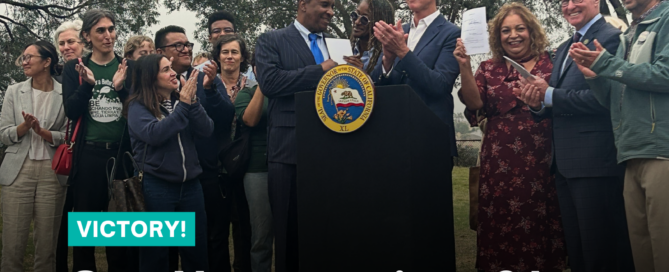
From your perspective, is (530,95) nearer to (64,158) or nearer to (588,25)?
(588,25)

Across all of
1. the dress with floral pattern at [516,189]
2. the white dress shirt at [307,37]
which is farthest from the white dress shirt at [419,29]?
the dress with floral pattern at [516,189]

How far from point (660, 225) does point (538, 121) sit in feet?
3.08

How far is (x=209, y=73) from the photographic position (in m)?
4.30

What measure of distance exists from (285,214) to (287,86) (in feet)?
2.18

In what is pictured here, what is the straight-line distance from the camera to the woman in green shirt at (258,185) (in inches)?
170

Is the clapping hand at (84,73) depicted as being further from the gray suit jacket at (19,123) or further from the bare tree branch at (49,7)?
the bare tree branch at (49,7)

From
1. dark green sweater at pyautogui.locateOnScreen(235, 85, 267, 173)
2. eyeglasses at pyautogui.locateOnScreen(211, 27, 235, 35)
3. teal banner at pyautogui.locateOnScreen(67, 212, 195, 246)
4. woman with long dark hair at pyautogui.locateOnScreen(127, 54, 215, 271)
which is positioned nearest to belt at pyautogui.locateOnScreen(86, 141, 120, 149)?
woman with long dark hair at pyautogui.locateOnScreen(127, 54, 215, 271)

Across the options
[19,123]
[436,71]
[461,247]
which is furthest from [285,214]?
[461,247]

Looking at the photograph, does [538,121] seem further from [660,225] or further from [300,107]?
[300,107]

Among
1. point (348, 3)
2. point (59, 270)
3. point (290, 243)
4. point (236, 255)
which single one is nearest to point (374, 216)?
point (290, 243)

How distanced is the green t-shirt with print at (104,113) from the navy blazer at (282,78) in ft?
4.05

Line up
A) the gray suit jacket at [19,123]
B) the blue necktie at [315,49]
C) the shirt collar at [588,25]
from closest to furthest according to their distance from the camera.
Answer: the blue necktie at [315,49] → the shirt collar at [588,25] → the gray suit jacket at [19,123]

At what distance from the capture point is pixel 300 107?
110 inches

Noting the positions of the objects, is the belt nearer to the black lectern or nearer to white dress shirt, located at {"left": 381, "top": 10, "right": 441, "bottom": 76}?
the black lectern
